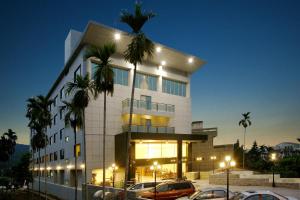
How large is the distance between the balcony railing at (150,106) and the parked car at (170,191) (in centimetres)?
1720

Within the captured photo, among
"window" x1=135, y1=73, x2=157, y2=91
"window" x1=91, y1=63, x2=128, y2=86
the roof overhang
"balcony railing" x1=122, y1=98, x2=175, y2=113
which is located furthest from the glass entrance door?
the roof overhang

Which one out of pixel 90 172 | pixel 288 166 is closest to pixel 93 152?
pixel 90 172

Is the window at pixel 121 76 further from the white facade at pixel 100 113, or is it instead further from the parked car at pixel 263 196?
Result: the parked car at pixel 263 196

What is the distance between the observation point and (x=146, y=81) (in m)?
44.2

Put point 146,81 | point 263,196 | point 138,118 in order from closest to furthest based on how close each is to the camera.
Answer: point 263,196 < point 138,118 < point 146,81

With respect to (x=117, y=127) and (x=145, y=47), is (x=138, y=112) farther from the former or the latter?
(x=145, y=47)

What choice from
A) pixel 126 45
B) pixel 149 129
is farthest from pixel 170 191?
pixel 126 45

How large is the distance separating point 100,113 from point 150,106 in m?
7.70

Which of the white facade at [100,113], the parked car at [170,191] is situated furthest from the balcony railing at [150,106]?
the parked car at [170,191]

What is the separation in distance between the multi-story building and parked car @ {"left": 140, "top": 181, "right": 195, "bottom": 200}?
38.3 feet

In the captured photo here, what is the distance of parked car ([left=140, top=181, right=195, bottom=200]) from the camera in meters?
24.0

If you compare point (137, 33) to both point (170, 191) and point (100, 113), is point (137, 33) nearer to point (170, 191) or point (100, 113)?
point (170, 191)

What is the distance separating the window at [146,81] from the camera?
4322 cm

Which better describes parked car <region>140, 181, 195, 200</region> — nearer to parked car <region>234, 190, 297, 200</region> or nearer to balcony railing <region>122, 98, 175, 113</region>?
parked car <region>234, 190, 297, 200</region>
